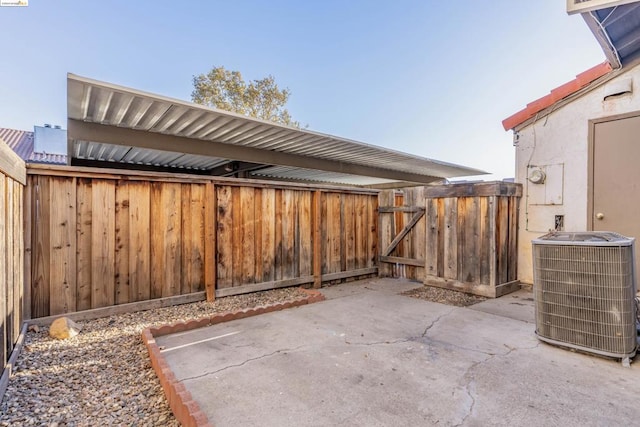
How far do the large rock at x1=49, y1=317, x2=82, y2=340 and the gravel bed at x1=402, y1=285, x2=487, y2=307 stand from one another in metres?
4.06

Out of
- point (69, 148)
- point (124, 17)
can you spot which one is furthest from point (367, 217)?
point (124, 17)

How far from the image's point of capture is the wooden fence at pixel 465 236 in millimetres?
4352

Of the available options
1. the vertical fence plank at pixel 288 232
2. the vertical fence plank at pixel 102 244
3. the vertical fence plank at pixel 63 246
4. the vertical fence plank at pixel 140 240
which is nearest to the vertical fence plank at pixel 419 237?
the vertical fence plank at pixel 288 232

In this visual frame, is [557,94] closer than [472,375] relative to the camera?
No

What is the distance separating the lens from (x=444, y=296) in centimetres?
445

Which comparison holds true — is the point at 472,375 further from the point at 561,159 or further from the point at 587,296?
the point at 561,159

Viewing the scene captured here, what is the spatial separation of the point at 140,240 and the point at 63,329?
1115 mm

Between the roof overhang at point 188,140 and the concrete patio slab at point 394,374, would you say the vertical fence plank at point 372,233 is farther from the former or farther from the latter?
the concrete patio slab at point 394,374

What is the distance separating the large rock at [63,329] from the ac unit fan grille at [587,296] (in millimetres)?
4290

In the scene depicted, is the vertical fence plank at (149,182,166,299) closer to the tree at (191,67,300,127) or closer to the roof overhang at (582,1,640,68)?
the roof overhang at (582,1,640,68)

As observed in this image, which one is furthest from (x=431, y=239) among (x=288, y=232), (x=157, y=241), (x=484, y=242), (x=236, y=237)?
(x=157, y=241)

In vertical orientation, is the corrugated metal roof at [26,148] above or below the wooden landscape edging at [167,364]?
above

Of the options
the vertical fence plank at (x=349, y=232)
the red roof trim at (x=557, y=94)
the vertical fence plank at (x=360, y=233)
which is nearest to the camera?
the red roof trim at (x=557, y=94)

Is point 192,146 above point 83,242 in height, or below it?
above
